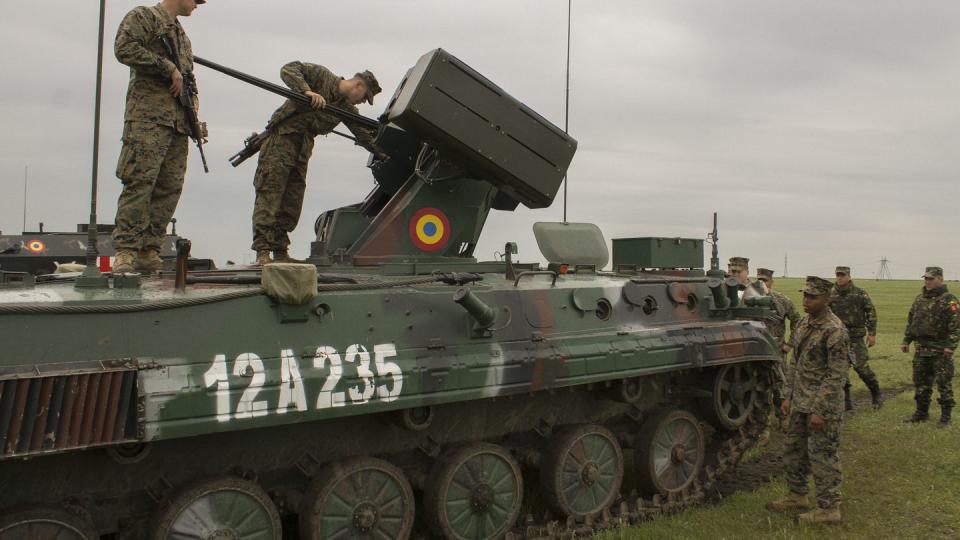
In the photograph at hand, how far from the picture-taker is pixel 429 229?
305 inches

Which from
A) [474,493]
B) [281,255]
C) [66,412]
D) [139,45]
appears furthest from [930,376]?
[66,412]

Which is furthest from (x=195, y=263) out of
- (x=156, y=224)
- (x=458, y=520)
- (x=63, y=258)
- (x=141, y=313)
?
(x=63, y=258)

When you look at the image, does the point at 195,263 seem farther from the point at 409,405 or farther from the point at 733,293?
the point at 733,293

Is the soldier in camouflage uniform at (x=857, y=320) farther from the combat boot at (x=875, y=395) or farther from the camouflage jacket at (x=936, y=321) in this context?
the camouflage jacket at (x=936, y=321)

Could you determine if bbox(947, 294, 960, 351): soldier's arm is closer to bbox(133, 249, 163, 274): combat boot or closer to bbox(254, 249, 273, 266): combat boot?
bbox(254, 249, 273, 266): combat boot

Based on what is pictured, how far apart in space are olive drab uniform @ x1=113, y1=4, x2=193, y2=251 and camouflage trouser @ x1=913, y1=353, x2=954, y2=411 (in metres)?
10.7

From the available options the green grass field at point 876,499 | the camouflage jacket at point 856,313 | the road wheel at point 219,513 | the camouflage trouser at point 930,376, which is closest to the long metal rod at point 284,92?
the road wheel at point 219,513

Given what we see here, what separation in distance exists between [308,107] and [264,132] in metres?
0.61

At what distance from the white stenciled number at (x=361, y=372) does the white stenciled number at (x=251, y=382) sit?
59 centimetres

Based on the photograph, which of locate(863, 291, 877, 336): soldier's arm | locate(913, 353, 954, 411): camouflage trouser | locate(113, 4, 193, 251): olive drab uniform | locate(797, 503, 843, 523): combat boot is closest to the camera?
locate(113, 4, 193, 251): olive drab uniform

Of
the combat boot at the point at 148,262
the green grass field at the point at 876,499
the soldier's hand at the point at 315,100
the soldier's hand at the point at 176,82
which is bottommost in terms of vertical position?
the green grass field at the point at 876,499

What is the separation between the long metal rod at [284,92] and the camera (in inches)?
285

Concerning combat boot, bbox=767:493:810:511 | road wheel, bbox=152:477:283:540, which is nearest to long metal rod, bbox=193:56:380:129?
road wheel, bbox=152:477:283:540

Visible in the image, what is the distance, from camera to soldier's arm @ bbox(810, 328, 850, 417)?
7.36 meters
